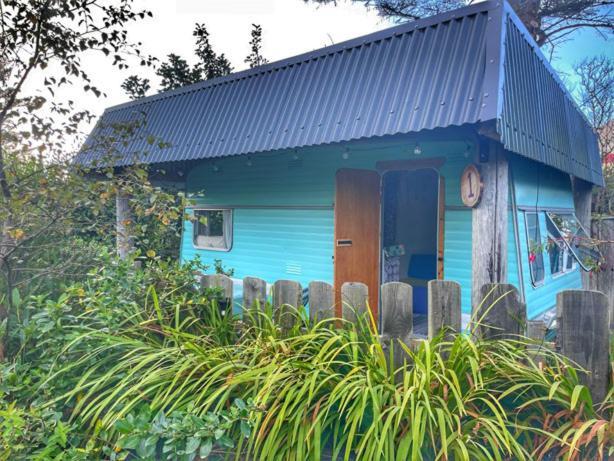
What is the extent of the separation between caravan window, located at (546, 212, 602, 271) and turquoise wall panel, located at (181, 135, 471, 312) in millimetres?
1077

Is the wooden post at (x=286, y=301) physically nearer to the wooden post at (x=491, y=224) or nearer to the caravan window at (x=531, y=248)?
the wooden post at (x=491, y=224)

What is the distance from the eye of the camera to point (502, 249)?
141 inches

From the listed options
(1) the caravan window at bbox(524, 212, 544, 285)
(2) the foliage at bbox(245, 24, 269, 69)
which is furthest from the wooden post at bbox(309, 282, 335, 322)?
(2) the foliage at bbox(245, 24, 269, 69)

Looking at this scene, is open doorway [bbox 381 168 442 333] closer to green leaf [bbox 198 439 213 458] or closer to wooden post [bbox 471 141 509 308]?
wooden post [bbox 471 141 509 308]

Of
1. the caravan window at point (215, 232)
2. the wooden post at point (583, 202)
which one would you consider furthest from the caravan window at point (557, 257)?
the caravan window at point (215, 232)

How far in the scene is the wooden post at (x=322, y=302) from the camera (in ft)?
8.71

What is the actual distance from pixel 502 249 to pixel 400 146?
2.08m

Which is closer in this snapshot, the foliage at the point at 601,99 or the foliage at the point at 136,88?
the foliage at the point at 601,99

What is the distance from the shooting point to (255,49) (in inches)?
591

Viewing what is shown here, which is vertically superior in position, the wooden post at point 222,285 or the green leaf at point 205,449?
the wooden post at point 222,285

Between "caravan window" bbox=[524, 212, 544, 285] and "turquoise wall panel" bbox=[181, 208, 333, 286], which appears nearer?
"caravan window" bbox=[524, 212, 544, 285]

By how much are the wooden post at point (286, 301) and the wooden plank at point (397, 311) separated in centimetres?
60

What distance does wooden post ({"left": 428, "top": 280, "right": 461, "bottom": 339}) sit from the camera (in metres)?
2.42

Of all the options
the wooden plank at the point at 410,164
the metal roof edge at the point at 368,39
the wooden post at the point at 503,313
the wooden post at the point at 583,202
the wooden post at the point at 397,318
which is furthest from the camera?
the wooden post at the point at 583,202
